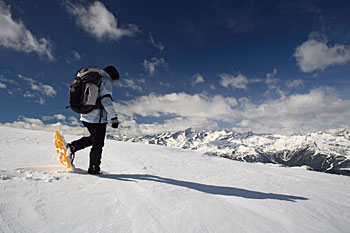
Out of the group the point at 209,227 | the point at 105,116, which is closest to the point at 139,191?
the point at 209,227

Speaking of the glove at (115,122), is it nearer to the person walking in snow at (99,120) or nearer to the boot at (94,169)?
the person walking in snow at (99,120)

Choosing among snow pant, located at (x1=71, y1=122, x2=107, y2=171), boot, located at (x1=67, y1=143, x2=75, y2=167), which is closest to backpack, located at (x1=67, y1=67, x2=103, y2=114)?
snow pant, located at (x1=71, y1=122, x2=107, y2=171)

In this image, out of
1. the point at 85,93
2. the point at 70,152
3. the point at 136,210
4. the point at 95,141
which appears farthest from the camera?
the point at 95,141

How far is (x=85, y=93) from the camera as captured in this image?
3.75 m

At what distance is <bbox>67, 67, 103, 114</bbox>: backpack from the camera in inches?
147

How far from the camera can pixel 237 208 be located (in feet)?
8.40

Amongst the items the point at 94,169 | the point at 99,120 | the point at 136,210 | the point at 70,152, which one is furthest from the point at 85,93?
the point at 136,210

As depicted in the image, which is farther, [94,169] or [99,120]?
[99,120]

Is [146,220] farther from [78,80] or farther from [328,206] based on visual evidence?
[328,206]

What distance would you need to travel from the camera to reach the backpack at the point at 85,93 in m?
3.74

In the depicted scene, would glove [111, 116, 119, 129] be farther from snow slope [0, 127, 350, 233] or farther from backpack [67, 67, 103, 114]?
snow slope [0, 127, 350, 233]

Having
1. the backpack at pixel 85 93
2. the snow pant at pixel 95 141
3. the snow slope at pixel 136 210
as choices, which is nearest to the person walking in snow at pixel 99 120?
the snow pant at pixel 95 141

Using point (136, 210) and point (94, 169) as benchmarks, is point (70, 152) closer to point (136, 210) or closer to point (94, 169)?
point (94, 169)

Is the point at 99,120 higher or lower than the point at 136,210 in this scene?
higher
